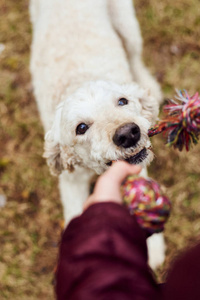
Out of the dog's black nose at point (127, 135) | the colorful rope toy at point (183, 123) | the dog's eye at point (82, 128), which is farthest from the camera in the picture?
the dog's eye at point (82, 128)

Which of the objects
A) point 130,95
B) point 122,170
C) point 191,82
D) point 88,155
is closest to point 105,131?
point 88,155

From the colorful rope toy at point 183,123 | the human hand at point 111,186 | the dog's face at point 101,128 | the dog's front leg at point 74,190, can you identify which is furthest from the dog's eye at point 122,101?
the human hand at point 111,186

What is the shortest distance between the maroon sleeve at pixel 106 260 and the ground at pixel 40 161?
1840 mm

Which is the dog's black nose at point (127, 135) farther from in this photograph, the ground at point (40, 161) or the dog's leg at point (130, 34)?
the dog's leg at point (130, 34)

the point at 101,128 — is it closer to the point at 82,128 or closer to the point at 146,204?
the point at 82,128

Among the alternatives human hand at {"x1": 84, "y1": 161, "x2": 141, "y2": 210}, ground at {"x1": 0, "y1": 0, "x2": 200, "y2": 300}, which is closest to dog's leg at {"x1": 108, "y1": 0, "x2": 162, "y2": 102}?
ground at {"x1": 0, "y1": 0, "x2": 200, "y2": 300}

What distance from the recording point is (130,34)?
324cm

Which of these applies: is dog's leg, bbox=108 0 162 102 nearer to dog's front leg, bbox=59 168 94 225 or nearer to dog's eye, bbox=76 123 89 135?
dog's front leg, bbox=59 168 94 225

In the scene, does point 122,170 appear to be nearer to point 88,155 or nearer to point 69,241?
point 69,241

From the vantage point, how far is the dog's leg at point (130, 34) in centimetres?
318

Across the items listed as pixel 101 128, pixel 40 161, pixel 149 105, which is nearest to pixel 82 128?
pixel 101 128

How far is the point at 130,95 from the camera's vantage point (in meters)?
2.18

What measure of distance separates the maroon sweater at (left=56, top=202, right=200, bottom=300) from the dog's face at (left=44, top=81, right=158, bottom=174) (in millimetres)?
714

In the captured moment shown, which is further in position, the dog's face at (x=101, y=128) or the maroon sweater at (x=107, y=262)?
the dog's face at (x=101, y=128)
